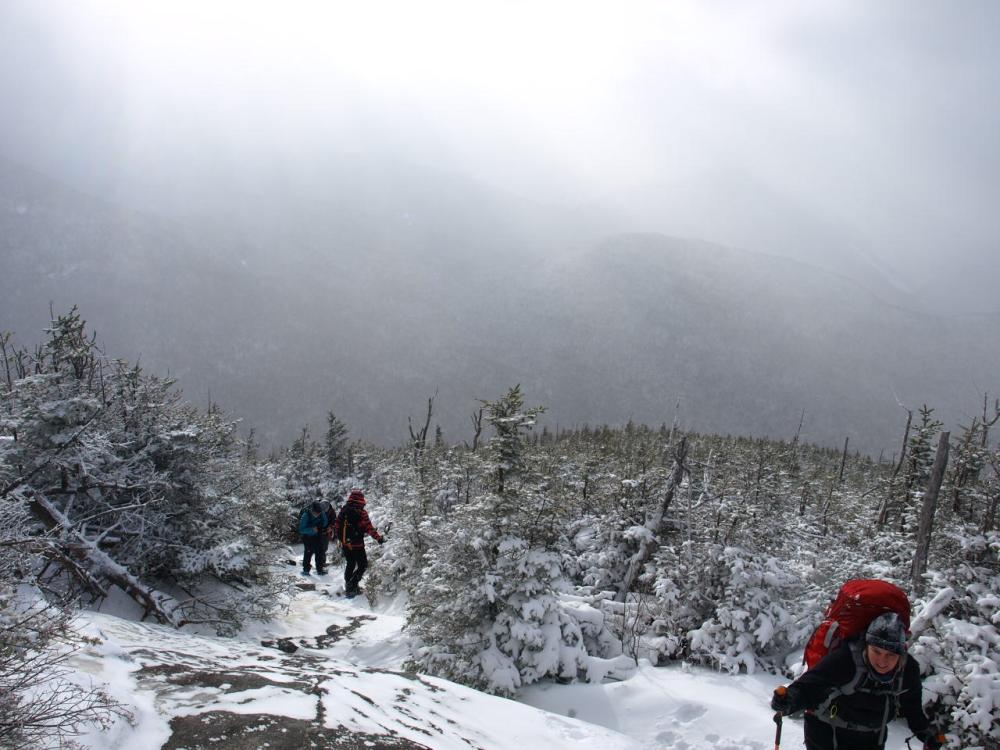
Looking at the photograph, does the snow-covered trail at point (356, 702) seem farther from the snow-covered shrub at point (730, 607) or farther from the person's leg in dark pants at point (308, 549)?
the person's leg in dark pants at point (308, 549)

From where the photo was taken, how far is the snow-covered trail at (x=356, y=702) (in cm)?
384

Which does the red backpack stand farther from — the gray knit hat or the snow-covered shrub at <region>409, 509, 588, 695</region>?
the snow-covered shrub at <region>409, 509, 588, 695</region>

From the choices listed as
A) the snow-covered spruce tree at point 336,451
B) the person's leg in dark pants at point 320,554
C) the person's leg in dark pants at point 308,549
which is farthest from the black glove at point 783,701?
the snow-covered spruce tree at point 336,451

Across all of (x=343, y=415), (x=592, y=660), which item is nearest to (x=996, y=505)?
(x=592, y=660)

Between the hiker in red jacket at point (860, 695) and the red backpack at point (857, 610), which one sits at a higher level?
the red backpack at point (857, 610)

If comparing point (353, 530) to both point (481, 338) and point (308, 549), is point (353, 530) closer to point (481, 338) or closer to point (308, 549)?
point (308, 549)

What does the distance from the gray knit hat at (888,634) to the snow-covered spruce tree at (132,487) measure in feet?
25.2

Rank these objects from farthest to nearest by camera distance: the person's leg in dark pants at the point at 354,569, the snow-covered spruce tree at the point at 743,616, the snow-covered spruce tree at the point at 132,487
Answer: the person's leg in dark pants at the point at 354,569 < the snow-covered spruce tree at the point at 743,616 < the snow-covered spruce tree at the point at 132,487

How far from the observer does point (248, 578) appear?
895 cm

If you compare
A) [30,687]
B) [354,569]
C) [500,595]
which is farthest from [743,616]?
[30,687]

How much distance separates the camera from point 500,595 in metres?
7.95

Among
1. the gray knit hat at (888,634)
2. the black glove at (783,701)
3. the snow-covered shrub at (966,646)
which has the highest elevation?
the gray knit hat at (888,634)

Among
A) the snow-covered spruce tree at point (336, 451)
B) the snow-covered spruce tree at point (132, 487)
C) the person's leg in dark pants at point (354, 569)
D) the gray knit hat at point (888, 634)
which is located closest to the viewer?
the gray knit hat at point (888, 634)

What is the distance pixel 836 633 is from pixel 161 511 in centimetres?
843
